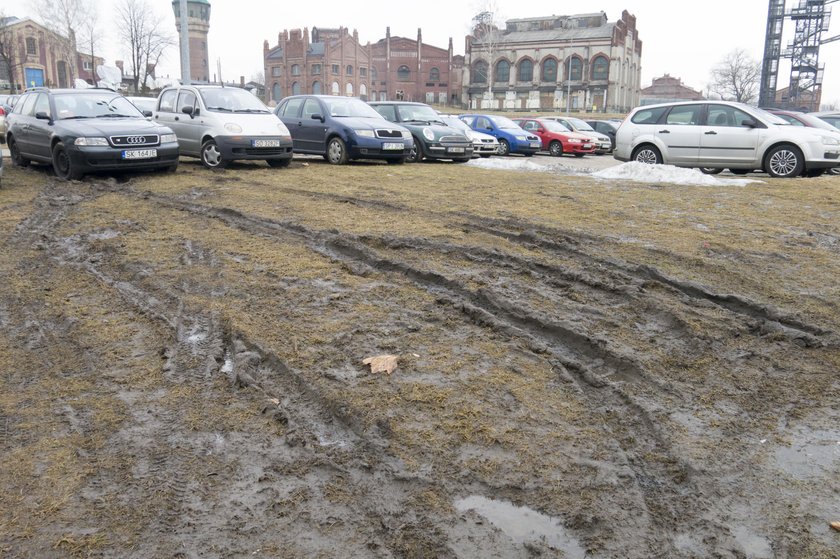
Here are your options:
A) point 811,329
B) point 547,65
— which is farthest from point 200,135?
point 547,65

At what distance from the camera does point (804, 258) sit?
21.0 feet

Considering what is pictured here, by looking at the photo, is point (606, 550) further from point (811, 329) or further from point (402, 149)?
point (402, 149)

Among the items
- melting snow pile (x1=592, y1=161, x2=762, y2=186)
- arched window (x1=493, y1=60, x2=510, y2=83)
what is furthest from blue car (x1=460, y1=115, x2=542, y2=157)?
arched window (x1=493, y1=60, x2=510, y2=83)

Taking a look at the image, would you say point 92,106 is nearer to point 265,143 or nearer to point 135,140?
point 135,140

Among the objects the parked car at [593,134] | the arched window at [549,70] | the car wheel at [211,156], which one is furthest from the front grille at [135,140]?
the arched window at [549,70]

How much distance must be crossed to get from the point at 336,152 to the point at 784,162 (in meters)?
9.59

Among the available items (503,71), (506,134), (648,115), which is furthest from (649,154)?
(503,71)

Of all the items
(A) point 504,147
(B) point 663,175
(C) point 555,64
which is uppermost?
(C) point 555,64

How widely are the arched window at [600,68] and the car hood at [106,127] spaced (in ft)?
247

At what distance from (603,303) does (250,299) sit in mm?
2594

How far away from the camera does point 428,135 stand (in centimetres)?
1703

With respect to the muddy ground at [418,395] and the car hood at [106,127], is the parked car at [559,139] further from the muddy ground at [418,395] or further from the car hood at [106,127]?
the muddy ground at [418,395]

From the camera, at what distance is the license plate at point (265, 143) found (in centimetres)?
1320

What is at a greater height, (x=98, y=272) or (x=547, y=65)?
(x=547, y=65)
